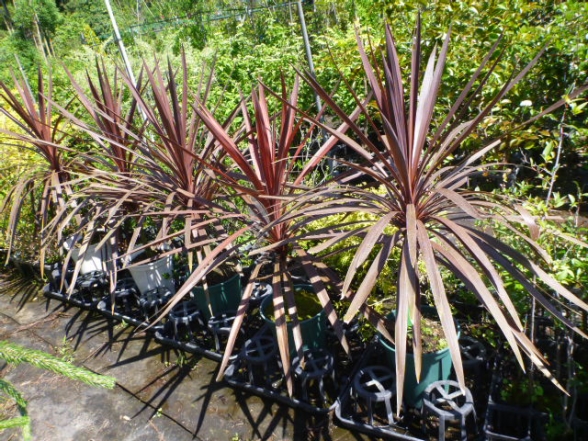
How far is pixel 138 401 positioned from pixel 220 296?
0.62 meters

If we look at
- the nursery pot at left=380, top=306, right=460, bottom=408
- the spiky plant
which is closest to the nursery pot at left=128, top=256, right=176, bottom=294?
the spiky plant

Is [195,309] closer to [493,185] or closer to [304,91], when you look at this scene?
[304,91]

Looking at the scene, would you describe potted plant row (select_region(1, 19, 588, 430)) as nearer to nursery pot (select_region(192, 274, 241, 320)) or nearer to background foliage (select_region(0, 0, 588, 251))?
nursery pot (select_region(192, 274, 241, 320))

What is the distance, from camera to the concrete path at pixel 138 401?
1.67 m

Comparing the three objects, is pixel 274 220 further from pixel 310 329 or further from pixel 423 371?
pixel 423 371

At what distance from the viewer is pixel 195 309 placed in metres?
2.29

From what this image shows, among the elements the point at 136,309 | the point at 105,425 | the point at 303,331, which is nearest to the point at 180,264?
the point at 136,309

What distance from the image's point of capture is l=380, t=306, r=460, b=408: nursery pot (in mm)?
1455

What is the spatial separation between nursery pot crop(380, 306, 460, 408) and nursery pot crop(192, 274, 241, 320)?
0.94 metres

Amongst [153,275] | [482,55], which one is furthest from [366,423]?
[482,55]

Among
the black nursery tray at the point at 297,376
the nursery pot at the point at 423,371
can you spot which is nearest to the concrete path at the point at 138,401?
the black nursery tray at the point at 297,376

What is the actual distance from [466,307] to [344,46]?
7.72 feet

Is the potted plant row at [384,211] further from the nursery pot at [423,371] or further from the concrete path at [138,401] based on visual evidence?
the concrete path at [138,401]

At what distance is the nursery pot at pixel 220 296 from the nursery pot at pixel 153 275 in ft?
1.34
